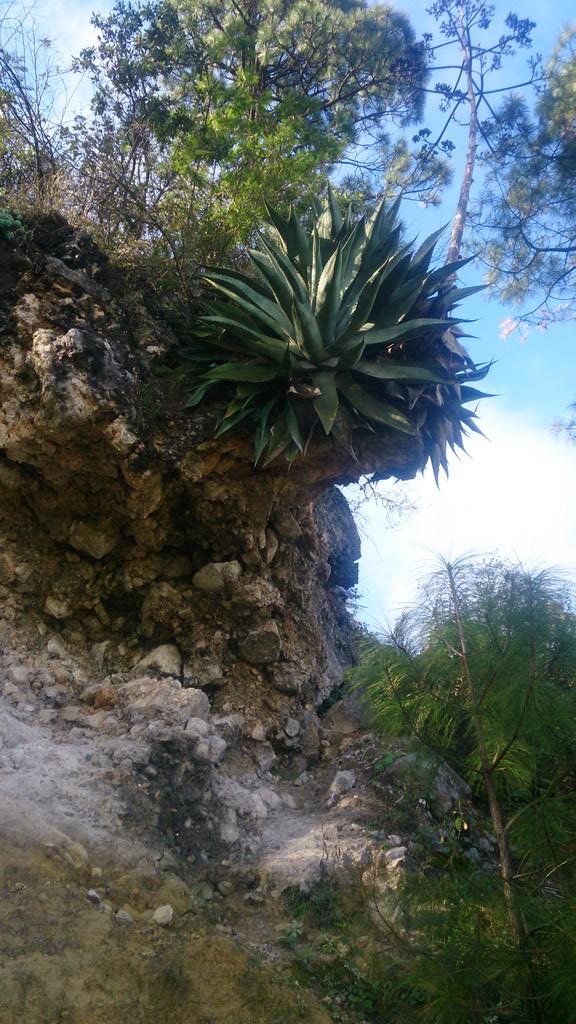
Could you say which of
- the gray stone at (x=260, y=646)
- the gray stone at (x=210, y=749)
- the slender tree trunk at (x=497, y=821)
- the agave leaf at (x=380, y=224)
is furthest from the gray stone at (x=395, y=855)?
the agave leaf at (x=380, y=224)

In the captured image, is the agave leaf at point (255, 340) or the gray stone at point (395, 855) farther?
the agave leaf at point (255, 340)

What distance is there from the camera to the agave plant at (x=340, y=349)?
4.96 metres

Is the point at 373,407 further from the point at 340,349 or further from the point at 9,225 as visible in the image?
the point at 9,225

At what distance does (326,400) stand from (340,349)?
0.43m

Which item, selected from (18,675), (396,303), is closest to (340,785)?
(18,675)

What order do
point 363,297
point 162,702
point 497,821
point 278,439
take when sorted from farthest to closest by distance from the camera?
point 363,297, point 278,439, point 162,702, point 497,821

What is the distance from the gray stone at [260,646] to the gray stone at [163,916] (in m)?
2.09

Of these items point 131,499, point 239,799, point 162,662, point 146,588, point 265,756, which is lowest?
point 239,799

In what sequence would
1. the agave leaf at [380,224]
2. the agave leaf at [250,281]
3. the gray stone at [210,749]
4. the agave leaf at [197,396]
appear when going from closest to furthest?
the gray stone at [210,749], the agave leaf at [197,396], the agave leaf at [250,281], the agave leaf at [380,224]

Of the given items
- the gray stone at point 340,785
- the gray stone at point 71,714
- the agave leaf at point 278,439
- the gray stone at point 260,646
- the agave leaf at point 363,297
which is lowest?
the gray stone at point 340,785

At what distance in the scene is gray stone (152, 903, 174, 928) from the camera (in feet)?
10.6

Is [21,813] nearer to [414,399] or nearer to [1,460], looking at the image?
[1,460]

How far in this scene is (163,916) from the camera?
3264mm

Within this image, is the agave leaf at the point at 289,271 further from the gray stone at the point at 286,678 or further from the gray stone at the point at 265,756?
the gray stone at the point at 265,756
